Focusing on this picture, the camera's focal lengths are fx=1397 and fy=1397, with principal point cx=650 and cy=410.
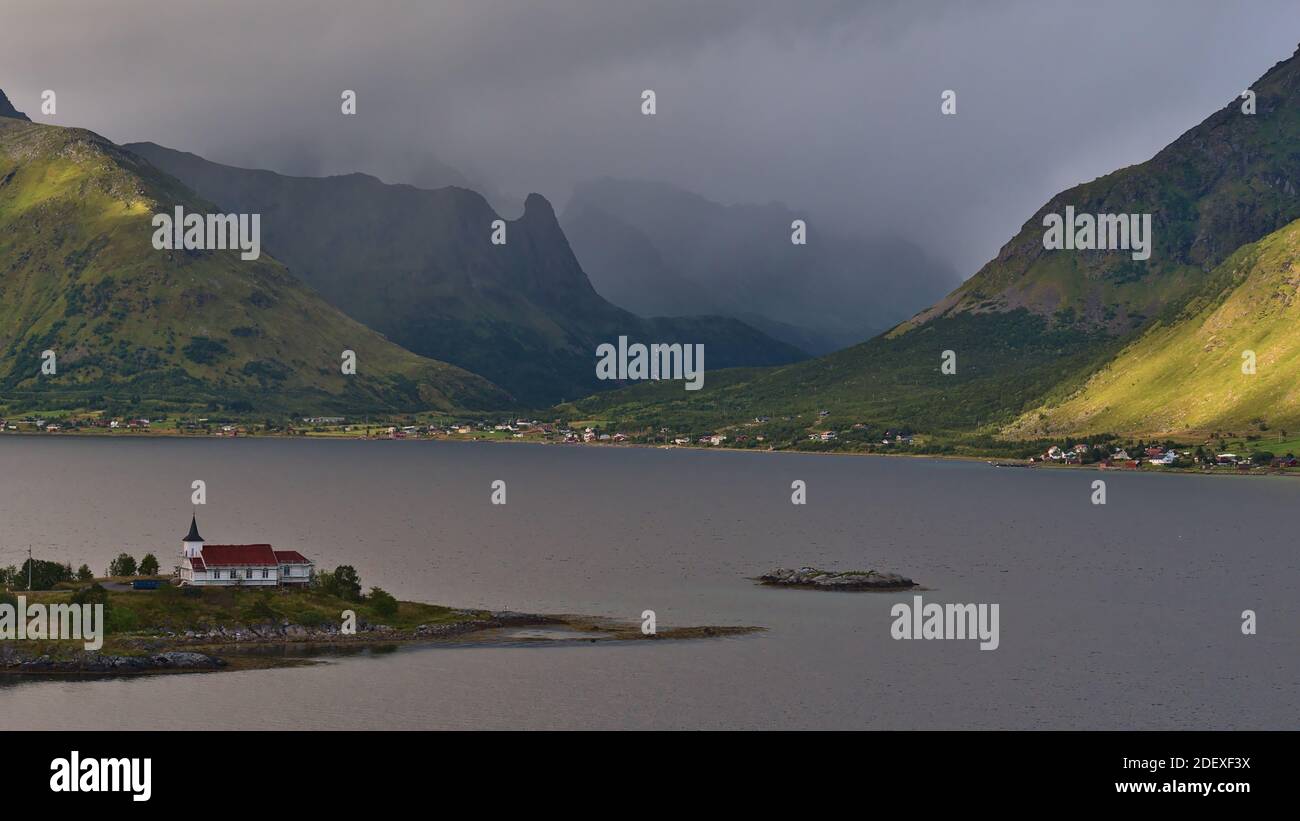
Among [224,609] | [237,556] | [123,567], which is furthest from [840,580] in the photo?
[123,567]

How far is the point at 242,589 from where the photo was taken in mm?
122375

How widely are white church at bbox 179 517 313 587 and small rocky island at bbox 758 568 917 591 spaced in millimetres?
62542

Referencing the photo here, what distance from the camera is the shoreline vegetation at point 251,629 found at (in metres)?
105

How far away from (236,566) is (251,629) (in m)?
8.13

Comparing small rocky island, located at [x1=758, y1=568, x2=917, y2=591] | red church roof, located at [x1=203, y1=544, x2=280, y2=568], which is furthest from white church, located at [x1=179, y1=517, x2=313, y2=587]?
small rocky island, located at [x1=758, y1=568, x2=917, y2=591]

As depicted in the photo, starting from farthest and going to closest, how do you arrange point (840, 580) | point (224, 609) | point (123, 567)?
point (840, 580), point (123, 567), point (224, 609)

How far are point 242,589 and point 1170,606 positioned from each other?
4046 inches

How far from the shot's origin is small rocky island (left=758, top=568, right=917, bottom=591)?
162750 millimetres

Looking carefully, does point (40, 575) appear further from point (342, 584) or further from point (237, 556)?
point (342, 584)

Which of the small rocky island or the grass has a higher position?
the grass

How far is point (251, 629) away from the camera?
382 feet

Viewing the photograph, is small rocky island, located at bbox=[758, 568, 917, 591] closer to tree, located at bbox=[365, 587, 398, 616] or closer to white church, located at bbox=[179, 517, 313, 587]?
tree, located at bbox=[365, 587, 398, 616]
